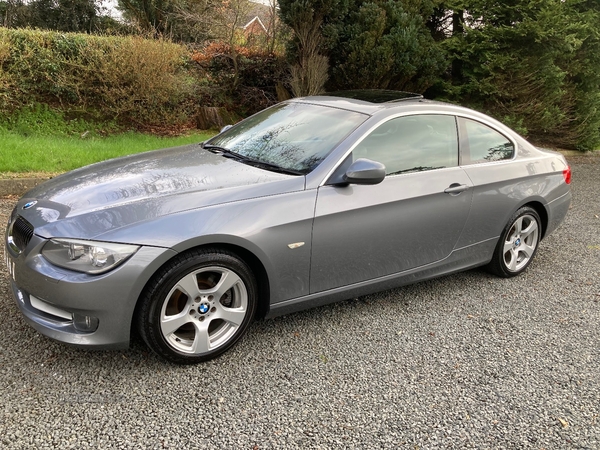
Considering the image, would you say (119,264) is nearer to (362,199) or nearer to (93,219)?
(93,219)

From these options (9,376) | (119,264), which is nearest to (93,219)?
(119,264)

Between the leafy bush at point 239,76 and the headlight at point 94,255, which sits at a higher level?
the leafy bush at point 239,76

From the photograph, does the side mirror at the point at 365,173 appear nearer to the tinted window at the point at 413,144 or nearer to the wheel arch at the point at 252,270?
the tinted window at the point at 413,144

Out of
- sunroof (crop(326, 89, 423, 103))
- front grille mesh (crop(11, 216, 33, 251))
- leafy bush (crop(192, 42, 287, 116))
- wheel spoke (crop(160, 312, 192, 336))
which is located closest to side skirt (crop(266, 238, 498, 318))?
wheel spoke (crop(160, 312, 192, 336))

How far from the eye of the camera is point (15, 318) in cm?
312

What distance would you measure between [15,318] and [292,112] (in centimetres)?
246

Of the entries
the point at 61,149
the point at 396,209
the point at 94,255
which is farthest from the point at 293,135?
the point at 61,149

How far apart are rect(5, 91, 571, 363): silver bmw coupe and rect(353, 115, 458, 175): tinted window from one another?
0.01 m

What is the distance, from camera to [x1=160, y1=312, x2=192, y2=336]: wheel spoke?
2682mm

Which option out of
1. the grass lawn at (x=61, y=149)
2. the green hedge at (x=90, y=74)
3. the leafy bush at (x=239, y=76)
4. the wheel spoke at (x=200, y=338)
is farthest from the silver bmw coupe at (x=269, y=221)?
the leafy bush at (x=239, y=76)

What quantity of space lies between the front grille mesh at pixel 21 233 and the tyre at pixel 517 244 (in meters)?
3.49

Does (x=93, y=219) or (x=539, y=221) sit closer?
(x=93, y=219)

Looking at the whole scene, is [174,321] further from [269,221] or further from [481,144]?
[481,144]

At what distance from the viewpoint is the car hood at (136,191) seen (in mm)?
2604
